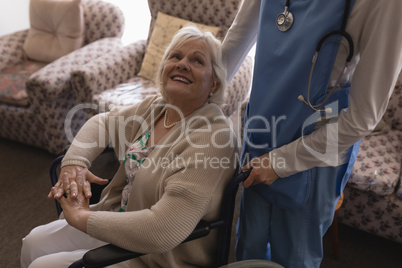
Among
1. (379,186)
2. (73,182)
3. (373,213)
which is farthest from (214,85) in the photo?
(373,213)

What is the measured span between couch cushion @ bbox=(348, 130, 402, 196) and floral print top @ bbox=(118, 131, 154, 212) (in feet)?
3.66

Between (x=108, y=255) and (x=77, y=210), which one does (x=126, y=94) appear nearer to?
(x=77, y=210)

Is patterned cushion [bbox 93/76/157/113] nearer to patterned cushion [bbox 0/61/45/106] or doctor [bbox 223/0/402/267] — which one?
patterned cushion [bbox 0/61/45/106]

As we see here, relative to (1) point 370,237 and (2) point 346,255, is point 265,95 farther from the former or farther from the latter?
(1) point 370,237

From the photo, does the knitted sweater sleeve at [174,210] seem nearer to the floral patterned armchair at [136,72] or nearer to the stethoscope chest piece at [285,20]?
the stethoscope chest piece at [285,20]

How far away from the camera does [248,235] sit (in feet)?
4.42

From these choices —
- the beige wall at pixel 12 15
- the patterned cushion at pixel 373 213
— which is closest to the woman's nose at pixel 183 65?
the patterned cushion at pixel 373 213

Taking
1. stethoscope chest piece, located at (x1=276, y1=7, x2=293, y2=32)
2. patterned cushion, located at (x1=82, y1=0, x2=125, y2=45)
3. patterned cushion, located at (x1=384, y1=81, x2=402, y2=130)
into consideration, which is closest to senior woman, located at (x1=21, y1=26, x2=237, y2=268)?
stethoscope chest piece, located at (x1=276, y1=7, x2=293, y2=32)

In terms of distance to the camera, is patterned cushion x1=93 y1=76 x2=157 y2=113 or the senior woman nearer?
the senior woman

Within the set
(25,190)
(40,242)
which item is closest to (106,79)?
(25,190)

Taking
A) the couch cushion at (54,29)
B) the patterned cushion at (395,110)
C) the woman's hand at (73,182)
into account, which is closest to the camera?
the woman's hand at (73,182)

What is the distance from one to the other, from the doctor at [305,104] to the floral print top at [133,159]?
0.36 metres

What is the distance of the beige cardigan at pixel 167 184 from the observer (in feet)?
3.51

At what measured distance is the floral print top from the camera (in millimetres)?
1326
